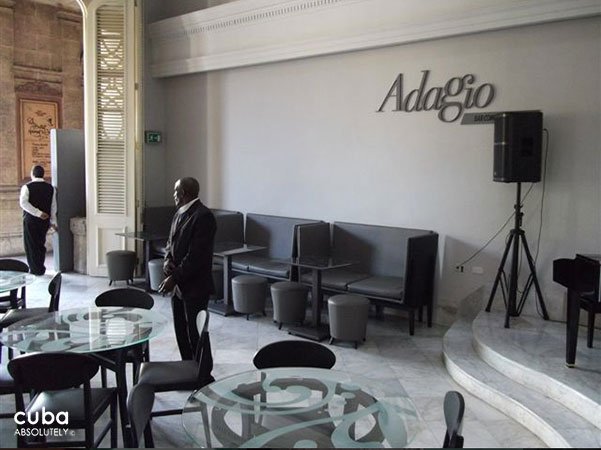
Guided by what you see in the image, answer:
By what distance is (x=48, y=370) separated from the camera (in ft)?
9.21

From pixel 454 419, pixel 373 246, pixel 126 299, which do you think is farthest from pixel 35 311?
pixel 454 419

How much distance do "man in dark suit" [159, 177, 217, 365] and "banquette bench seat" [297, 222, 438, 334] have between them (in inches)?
84.3

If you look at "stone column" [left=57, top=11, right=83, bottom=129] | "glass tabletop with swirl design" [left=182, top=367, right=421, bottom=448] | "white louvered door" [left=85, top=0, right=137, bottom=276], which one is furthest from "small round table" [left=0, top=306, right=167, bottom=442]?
"stone column" [left=57, top=11, right=83, bottom=129]

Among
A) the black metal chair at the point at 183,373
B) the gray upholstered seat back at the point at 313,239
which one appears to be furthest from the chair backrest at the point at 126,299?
the gray upholstered seat back at the point at 313,239

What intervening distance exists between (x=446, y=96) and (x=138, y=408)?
4.88 metres

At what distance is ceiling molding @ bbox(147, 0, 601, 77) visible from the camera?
18.4 feet

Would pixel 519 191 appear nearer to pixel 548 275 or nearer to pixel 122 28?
pixel 548 275

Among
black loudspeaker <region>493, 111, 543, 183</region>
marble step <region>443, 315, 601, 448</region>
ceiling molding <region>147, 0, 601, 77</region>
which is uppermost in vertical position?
ceiling molding <region>147, 0, 601, 77</region>

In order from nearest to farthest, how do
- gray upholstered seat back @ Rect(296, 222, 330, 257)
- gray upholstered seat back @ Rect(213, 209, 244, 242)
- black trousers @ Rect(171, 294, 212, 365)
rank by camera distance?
1. black trousers @ Rect(171, 294, 212, 365)
2. gray upholstered seat back @ Rect(296, 222, 330, 257)
3. gray upholstered seat back @ Rect(213, 209, 244, 242)

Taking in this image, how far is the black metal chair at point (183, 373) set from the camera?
3521 millimetres

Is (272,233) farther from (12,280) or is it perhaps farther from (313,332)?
(12,280)

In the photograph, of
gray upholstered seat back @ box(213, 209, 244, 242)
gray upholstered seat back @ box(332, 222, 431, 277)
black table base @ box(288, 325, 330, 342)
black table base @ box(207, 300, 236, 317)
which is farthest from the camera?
gray upholstered seat back @ box(213, 209, 244, 242)

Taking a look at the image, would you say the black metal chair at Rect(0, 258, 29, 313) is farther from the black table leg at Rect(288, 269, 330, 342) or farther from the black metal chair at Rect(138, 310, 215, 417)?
the black table leg at Rect(288, 269, 330, 342)

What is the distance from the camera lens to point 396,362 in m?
5.25
